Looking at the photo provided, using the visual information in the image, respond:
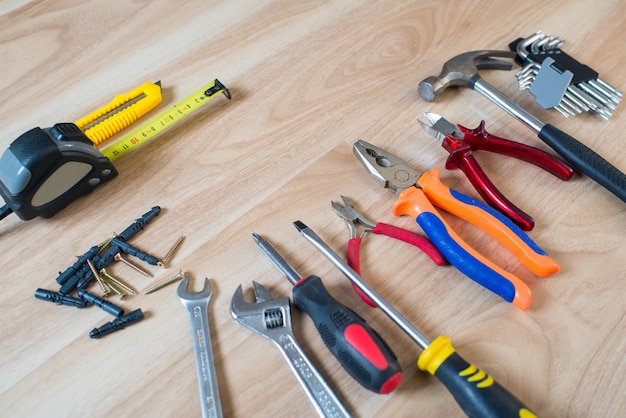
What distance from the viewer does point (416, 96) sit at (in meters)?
1.04

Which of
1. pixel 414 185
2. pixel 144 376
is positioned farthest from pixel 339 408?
pixel 414 185

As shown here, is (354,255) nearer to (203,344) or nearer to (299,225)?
(299,225)

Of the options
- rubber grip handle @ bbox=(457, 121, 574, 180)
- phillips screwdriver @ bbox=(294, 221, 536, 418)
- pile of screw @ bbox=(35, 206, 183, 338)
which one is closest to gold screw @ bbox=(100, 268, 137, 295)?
pile of screw @ bbox=(35, 206, 183, 338)

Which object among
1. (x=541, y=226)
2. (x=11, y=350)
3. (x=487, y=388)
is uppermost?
(x=541, y=226)

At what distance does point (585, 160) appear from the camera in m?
0.89

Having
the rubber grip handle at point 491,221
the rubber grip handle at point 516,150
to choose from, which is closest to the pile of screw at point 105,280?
the rubber grip handle at point 491,221

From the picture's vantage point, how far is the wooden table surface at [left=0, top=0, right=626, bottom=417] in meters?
0.74

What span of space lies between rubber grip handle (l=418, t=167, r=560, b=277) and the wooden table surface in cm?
3

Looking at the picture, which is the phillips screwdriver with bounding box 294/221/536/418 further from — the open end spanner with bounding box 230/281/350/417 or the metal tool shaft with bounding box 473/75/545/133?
the metal tool shaft with bounding box 473/75/545/133

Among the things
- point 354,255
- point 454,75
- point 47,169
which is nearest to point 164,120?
point 47,169

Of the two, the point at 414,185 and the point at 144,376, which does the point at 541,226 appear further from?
the point at 144,376

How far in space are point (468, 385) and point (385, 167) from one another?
394 mm

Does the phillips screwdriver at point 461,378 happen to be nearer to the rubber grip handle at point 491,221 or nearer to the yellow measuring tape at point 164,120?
the rubber grip handle at point 491,221

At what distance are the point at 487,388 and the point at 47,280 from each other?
68cm
